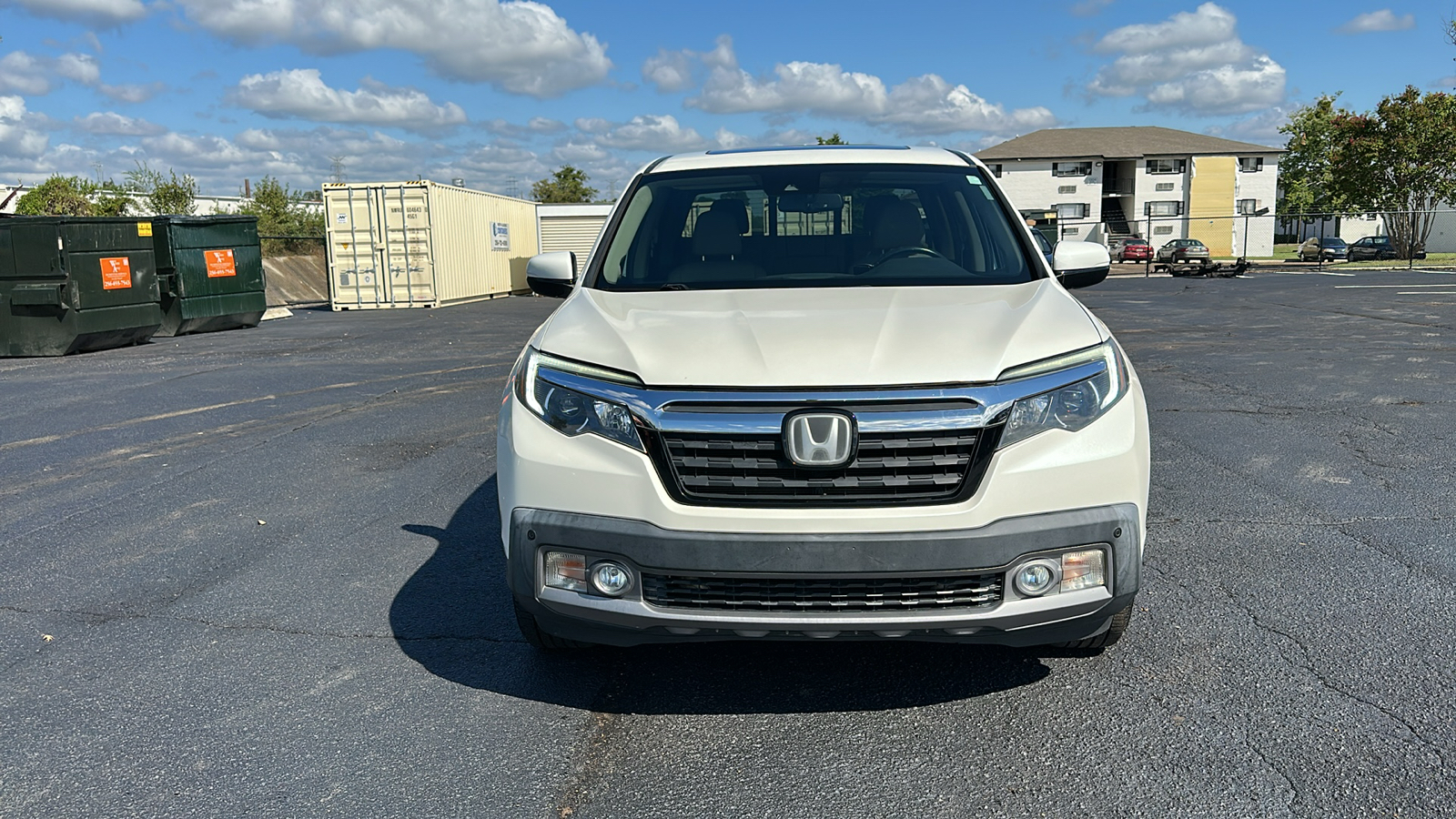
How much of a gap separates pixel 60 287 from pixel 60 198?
78.0ft

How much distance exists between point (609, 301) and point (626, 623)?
125 cm

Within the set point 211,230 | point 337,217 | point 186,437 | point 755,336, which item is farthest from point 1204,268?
point 755,336

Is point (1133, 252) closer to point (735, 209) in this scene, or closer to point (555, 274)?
point (735, 209)

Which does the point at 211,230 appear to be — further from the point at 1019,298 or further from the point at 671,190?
the point at 1019,298

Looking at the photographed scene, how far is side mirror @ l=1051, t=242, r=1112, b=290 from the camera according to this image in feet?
13.8

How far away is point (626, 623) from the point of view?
2.91 meters

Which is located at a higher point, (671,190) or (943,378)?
(671,190)

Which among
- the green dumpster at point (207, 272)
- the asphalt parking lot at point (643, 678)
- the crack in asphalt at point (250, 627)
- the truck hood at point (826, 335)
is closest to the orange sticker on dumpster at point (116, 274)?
Result: the green dumpster at point (207, 272)

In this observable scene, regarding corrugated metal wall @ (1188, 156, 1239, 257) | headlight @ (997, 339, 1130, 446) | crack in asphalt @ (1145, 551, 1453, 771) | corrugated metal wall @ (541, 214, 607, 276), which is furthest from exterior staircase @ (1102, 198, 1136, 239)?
headlight @ (997, 339, 1130, 446)

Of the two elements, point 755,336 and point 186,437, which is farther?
point 186,437

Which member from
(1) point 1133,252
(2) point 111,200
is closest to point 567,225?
(2) point 111,200

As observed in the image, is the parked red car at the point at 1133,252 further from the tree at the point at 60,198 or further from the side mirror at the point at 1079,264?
the side mirror at the point at 1079,264

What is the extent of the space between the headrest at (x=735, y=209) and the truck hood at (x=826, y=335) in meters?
0.70

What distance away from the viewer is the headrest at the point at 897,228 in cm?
421
